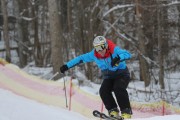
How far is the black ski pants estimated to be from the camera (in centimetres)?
576

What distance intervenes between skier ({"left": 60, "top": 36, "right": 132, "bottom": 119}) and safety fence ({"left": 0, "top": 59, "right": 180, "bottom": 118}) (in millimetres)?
1585

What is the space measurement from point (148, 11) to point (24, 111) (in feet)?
35.3

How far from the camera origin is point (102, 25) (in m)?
17.2

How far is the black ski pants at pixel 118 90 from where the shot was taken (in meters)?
5.76

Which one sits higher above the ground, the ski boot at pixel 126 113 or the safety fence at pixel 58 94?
the ski boot at pixel 126 113

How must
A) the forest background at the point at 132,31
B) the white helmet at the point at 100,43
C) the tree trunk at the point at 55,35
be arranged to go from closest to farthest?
the white helmet at the point at 100,43 → the tree trunk at the point at 55,35 → the forest background at the point at 132,31

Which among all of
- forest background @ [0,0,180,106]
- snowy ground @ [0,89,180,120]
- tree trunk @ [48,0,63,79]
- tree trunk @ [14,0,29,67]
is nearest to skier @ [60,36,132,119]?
snowy ground @ [0,89,180,120]

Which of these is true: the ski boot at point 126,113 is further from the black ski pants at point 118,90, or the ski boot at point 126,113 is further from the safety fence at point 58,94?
the safety fence at point 58,94

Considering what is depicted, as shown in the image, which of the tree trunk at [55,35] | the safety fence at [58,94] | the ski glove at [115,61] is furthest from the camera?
the tree trunk at [55,35]

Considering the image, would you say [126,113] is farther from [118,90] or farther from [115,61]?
[115,61]

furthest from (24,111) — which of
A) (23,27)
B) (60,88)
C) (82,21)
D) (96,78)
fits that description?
(23,27)

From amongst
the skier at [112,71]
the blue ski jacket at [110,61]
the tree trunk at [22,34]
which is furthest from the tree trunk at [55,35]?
the tree trunk at [22,34]

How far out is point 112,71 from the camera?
19.5 feet

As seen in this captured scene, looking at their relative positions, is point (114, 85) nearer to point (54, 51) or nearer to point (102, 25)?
point (54, 51)
